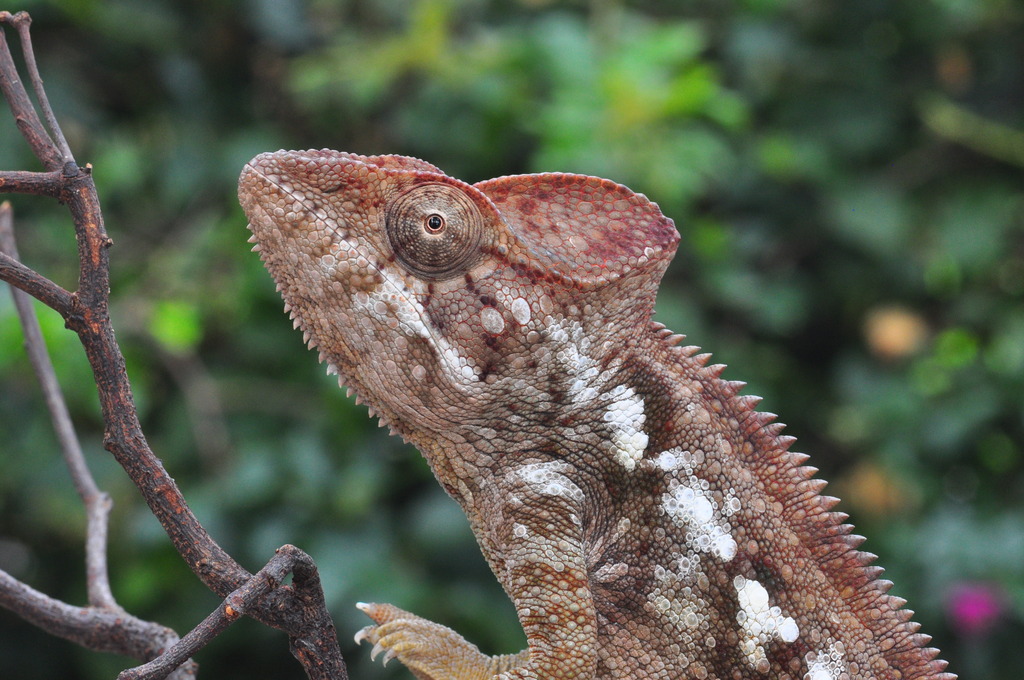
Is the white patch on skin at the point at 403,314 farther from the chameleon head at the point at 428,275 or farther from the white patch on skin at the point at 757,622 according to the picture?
the white patch on skin at the point at 757,622

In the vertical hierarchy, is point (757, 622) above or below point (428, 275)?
below

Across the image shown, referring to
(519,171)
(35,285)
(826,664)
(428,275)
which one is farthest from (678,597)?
(519,171)

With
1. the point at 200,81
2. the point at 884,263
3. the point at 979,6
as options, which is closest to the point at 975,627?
the point at 884,263

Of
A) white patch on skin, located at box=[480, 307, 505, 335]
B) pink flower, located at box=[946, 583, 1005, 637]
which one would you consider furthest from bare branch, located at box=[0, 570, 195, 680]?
pink flower, located at box=[946, 583, 1005, 637]

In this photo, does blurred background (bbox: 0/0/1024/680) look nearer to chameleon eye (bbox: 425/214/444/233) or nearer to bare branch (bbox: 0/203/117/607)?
bare branch (bbox: 0/203/117/607)

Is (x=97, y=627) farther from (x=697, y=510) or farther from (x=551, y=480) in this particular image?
(x=697, y=510)

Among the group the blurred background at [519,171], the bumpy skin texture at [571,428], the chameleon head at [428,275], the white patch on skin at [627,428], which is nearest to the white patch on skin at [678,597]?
the bumpy skin texture at [571,428]
